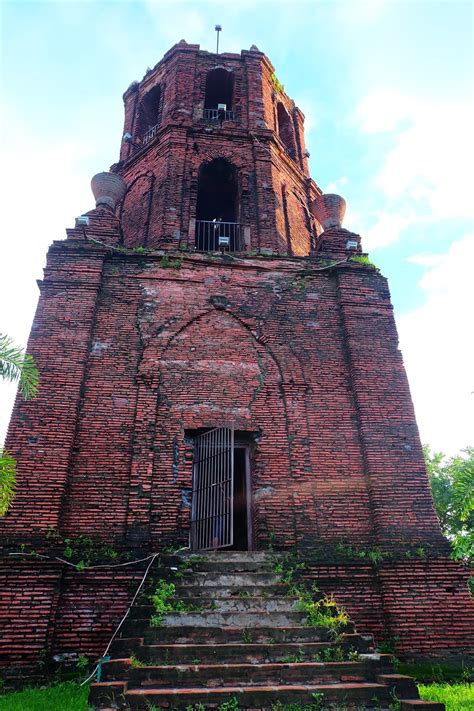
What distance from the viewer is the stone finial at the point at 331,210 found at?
451 inches

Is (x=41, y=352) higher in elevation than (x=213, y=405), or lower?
higher

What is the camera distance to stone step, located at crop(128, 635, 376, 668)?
4.98 meters

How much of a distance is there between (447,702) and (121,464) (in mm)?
4912

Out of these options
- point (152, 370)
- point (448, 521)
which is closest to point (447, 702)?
point (152, 370)

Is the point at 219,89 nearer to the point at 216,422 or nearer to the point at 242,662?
the point at 216,422

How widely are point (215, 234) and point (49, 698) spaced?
8.92 m

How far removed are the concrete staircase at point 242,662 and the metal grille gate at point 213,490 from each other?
3.84 ft

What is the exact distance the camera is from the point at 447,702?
17.1ft

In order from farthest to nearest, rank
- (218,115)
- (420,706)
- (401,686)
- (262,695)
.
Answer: (218,115) → (401,686) → (262,695) → (420,706)

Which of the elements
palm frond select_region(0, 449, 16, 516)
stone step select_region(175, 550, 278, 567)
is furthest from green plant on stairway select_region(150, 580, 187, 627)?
palm frond select_region(0, 449, 16, 516)

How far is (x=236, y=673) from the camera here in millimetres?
4754

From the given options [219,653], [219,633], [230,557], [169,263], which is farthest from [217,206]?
[219,653]

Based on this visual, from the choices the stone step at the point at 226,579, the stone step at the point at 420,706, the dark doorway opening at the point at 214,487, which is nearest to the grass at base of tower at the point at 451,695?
the stone step at the point at 420,706

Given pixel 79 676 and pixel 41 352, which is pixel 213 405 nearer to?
pixel 41 352
